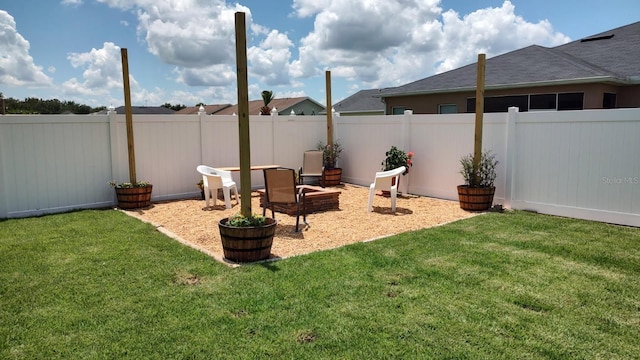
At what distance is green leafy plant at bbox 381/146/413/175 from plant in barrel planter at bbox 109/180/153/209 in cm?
509

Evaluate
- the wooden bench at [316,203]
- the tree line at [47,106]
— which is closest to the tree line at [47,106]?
the tree line at [47,106]

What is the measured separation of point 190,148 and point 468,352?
8304 mm

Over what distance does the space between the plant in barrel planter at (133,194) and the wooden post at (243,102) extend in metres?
4.16

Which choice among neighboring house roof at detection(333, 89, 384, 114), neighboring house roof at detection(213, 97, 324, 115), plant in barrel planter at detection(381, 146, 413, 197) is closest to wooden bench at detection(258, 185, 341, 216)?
plant in barrel planter at detection(381, 146, 413, 197)

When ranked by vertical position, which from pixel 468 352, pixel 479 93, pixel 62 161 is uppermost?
pixel 479 93

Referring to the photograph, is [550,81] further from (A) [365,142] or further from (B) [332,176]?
(B) [332,176]

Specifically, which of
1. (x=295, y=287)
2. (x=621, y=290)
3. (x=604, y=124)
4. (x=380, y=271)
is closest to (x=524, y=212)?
(x=604, y=124)

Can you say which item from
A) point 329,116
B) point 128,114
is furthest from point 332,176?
point 128,114

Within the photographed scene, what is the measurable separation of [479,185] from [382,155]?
10.4 feet

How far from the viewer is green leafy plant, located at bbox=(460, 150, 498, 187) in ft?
27.3

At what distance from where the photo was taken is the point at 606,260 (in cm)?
511

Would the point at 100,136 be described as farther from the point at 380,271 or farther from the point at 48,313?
the point at 380,271

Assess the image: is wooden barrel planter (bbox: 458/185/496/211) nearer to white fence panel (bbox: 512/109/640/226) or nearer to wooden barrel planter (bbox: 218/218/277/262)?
white fence panel (bbox: 512/109/640/226)

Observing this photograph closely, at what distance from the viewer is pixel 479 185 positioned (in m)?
8.34
